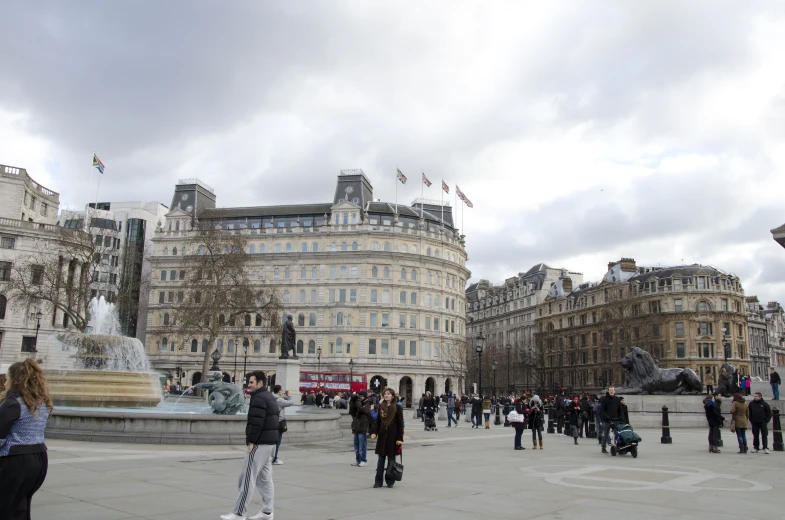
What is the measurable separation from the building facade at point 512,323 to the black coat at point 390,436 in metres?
83.4

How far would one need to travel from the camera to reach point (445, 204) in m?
92.1

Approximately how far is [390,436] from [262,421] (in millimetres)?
3310

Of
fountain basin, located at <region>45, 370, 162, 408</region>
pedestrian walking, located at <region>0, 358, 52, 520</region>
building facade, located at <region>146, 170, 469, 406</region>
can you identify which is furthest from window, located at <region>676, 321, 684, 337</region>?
pedestrian walking, located at <region>0, 358, 52, 520</region>

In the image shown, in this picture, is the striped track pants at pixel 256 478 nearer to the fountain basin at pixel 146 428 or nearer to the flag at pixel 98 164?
the fountain basin at pixel 146 428

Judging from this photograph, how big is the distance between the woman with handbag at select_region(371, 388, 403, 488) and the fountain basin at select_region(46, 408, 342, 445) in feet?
23.4

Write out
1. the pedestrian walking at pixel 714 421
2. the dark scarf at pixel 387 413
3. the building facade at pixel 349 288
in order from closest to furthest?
1. the dark scarf at pixel 387 413
2. the pedestrian walking at pixel 714 421
3. the building facade at pixel 349 288

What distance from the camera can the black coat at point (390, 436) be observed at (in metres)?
10.4

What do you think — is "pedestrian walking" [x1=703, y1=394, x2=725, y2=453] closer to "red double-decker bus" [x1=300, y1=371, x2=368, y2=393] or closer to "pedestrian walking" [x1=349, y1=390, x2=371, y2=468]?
"pedestrian walking" [x1=349, y1=390, x2=371, y2=468]

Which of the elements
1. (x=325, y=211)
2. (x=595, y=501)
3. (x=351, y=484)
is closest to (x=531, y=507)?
(x=595, y=501)

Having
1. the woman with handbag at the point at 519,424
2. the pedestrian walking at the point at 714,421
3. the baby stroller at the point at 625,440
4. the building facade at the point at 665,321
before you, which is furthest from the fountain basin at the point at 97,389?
the building facade at the point at 665,321

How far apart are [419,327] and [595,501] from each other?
2737 inches

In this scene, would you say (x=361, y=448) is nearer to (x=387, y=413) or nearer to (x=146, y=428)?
(x=387, y=413)

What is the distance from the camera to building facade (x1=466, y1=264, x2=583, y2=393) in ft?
324

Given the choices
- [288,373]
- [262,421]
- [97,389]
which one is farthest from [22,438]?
[288,373]
